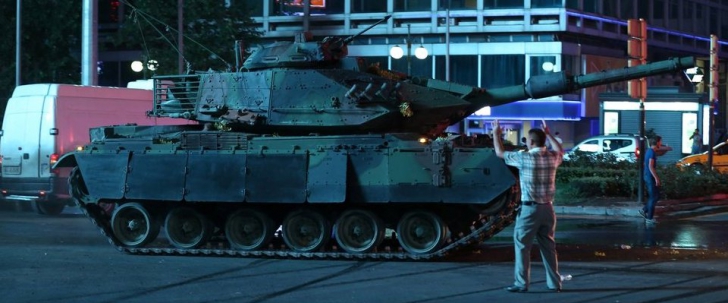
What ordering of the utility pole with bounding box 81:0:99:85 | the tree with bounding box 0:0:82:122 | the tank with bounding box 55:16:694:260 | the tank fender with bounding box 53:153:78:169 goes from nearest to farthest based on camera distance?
1. the tank with bounding box 55:16:694:260
2. the tank fender with bounding box 53:153:78:169
3. the utility pole with bounding box 81:0:99:85
4. the tree with bounding box 0:0:82:122

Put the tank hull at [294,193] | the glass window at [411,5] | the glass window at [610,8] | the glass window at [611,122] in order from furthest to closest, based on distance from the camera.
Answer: the glass window at [610,8], the glass window at [411,5], the glass window at [611,122], the tank hull at [294,193]

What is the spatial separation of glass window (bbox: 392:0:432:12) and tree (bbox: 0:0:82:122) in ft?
46.3

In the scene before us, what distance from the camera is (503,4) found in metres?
48.9

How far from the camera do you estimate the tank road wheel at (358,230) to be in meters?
15.1

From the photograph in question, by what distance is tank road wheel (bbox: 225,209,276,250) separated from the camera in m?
15.7

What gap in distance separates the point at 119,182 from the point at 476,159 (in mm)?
4970

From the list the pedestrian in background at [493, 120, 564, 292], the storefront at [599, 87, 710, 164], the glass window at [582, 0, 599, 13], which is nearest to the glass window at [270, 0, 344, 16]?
the glass window at [582, 0, 599, 13]

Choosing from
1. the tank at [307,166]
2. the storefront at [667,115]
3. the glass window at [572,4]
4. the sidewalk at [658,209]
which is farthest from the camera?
the glass window at [572,4]

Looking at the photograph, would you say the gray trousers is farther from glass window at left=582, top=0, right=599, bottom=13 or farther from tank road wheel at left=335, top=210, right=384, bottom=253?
glass window at left=582, top=0, right=599, bottom=13

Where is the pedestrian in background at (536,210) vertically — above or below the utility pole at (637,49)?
below

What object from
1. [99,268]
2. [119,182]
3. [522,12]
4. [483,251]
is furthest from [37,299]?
[522,12]

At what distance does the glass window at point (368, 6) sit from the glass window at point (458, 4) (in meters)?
2.64

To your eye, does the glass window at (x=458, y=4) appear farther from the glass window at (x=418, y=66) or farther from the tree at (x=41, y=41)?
the tree at (x=41, y=41)

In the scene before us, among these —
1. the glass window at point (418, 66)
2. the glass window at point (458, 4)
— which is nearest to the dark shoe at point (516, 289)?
the glass window at point (418, 66)
